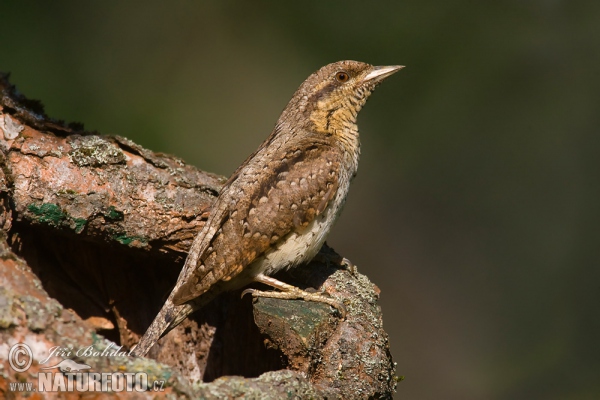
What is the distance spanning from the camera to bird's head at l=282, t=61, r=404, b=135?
12.5 feet

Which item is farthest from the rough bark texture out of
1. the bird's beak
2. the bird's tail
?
the bird's beak

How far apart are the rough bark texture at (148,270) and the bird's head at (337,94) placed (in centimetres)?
65

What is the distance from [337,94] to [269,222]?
3.23 feet

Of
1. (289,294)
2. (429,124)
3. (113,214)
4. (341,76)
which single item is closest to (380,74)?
(341,76)

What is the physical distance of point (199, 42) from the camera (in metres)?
7.81

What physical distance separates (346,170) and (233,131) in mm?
4316

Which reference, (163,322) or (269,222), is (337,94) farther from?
(163,322)

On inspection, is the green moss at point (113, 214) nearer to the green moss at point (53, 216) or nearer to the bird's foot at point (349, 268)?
the green moss at point (53, 216)

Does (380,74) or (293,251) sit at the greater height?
(380,74)

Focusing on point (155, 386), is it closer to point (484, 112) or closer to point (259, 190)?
point (259, 190)

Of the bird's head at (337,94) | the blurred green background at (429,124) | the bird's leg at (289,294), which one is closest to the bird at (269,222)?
the bird's leg at (289,294)

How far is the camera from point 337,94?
3.84 m

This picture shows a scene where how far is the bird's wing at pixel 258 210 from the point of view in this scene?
314 cm

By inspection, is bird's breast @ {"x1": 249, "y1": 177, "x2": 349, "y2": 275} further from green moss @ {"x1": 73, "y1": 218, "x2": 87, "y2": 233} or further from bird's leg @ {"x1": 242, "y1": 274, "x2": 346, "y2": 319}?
green moss @ {"x1": 73, "y1": 218, "x2": 87, "y2": 233}
